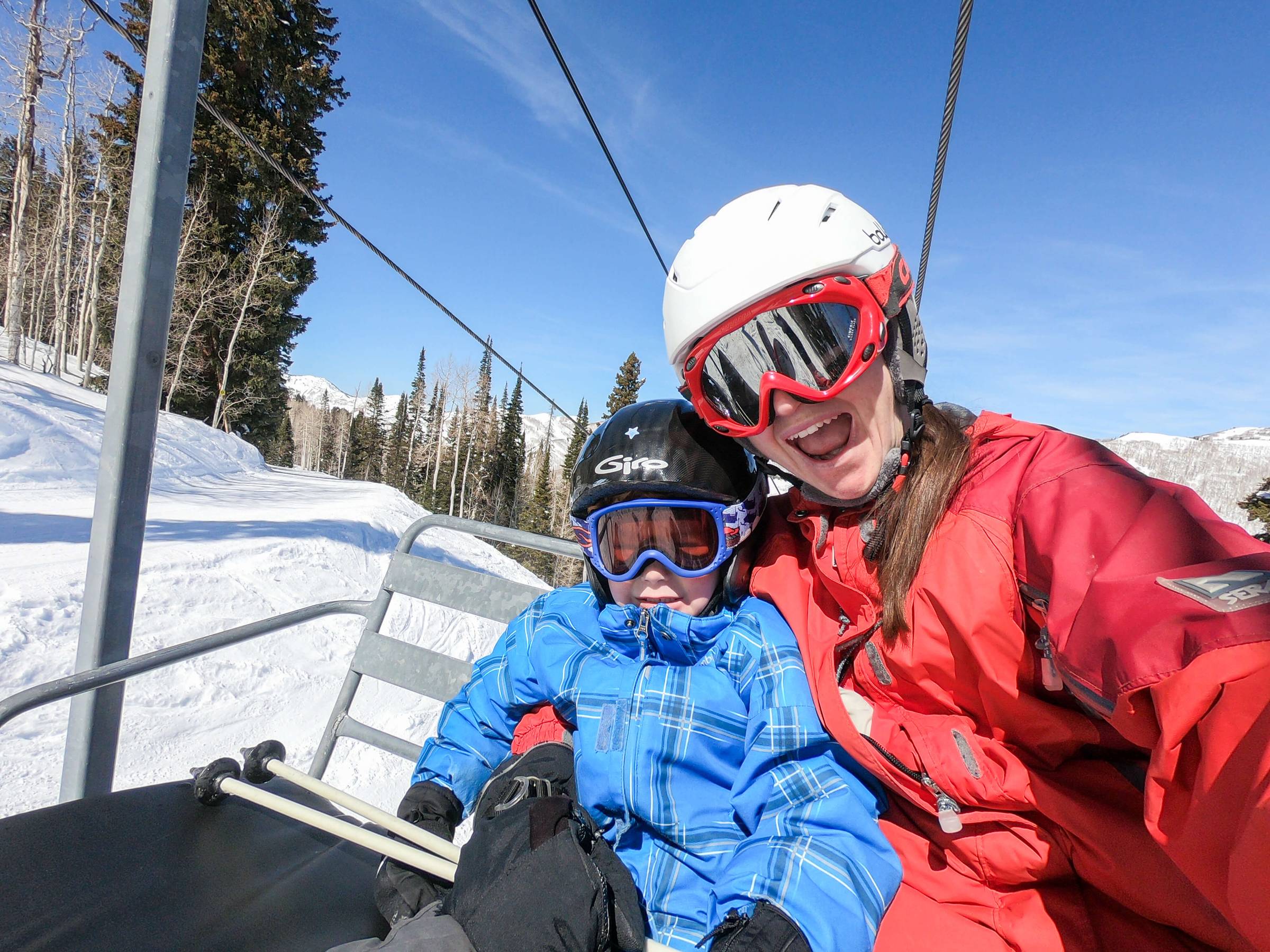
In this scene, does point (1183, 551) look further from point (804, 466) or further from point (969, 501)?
point (804, 466)

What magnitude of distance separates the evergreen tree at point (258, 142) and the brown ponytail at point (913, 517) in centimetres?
1965

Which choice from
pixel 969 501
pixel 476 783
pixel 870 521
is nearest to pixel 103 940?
pixel 476 783

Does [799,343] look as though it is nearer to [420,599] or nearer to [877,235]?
[877,235]

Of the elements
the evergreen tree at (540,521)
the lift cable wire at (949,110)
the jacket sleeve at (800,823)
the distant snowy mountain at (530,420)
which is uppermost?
the distant snowy mountain at (530,420)

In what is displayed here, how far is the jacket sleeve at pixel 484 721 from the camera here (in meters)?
1.81

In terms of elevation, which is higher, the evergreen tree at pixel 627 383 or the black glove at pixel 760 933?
the evergreen tree at pixel 627 383

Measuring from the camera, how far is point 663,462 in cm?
181

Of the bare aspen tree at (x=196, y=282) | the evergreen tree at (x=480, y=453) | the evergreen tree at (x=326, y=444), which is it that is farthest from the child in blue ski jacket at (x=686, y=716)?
the evergreen tree at (x=326, y=444)

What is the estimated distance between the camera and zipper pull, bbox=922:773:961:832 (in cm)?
121

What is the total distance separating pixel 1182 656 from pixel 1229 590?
0.10 meters

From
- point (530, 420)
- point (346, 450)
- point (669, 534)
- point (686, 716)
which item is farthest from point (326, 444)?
point (530, 420)

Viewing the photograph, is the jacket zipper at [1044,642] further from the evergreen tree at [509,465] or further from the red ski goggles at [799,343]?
the evergreen tree at [509,465]

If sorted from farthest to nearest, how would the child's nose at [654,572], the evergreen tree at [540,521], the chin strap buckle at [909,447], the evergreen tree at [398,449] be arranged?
the evergreen tree at [398,449]
the evergreen tree at [540,521]
the child's nose at [654,572]
the chin strap buckle at [909,447]

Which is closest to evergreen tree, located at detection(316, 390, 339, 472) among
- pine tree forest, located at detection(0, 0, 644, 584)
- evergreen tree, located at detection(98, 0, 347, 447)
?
pine tree forest, located at detection(0, 0, 644, 584)
